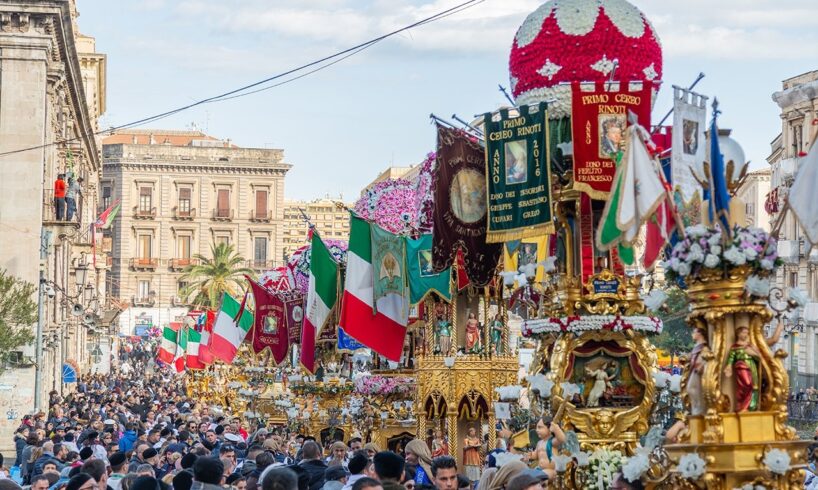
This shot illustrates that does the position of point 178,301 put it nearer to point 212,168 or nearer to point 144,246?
point 144,246

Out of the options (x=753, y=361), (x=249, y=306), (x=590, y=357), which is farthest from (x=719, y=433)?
(x=249, y=306)

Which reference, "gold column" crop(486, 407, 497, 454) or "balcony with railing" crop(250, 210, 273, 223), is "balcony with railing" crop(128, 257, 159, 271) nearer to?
"balcony with railing" crop(250, 210, 273, 223)

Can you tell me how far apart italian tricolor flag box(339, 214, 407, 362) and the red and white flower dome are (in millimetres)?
9284

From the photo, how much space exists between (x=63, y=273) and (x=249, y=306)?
448 inches

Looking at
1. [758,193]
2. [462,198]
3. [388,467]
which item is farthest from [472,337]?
[758,193]

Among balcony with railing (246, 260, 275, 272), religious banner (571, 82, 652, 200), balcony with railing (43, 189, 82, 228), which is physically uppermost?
balcony with railing (246, 260, 275, 272)

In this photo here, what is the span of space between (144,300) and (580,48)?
96138mm

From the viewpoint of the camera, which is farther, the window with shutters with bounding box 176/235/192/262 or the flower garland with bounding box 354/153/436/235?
the window with shutters with bounding box 176/235/192/262

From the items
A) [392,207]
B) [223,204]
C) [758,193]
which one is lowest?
[392,207]

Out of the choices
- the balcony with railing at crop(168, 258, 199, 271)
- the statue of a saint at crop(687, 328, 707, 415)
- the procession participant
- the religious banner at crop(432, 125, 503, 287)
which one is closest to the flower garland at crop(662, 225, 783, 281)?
the statue of a saint at crop(687, 328, 707, 415)

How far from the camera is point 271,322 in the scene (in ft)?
119

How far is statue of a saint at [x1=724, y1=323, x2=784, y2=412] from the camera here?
10.2m

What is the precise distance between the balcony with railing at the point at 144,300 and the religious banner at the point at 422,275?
86249mm

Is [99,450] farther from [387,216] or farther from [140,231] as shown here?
[140,231]
